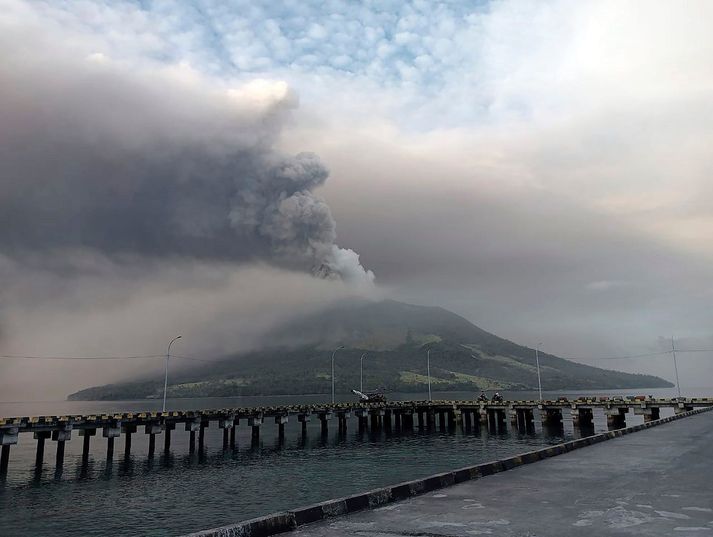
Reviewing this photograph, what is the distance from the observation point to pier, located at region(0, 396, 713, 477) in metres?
55.3

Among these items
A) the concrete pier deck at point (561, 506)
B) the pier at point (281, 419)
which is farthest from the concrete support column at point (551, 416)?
the concrete pier deck at point (561, 506)

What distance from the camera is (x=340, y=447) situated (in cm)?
7044

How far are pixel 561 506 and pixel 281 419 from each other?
2932 inches

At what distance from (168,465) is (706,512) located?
53.2m

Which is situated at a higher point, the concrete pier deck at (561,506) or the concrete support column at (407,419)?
the concrete pier deck at (561,506)

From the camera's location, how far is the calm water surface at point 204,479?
1215 inches

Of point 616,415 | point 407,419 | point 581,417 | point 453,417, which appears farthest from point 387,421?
point 616,415

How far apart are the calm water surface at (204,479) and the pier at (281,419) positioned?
2.44m

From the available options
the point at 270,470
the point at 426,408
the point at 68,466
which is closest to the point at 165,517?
the point at 270,470

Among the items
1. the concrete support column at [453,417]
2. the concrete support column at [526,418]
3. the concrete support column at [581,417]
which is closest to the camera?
the concrete support column at [581,417]

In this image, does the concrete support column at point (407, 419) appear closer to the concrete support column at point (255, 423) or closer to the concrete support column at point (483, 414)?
the concrete support column at point (483, 414)

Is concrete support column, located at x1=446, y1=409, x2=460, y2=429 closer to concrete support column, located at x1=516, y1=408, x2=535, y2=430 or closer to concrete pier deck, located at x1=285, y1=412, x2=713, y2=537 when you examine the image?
concrete support column, located at x1=516, y1=408, x2=535, y2=430

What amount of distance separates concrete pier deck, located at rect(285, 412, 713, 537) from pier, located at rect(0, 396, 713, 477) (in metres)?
50.4

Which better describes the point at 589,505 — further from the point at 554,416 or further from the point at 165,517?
the point at 554,416
